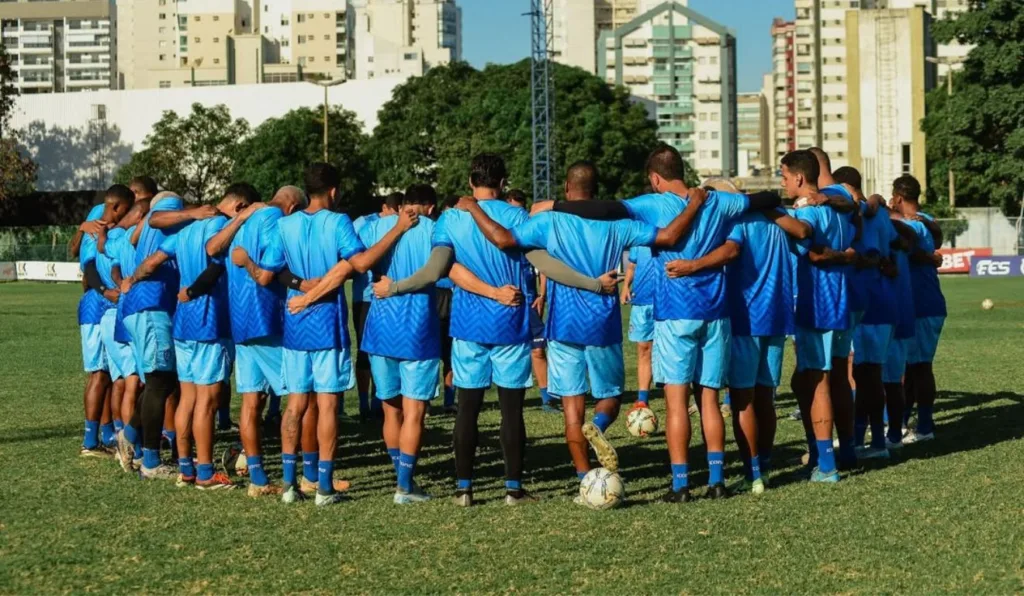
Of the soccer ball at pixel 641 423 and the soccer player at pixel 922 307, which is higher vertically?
the soccer player at pixel 922 307

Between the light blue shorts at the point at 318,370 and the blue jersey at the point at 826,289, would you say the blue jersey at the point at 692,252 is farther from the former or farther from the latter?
the light blue shorts at the point at 318,370

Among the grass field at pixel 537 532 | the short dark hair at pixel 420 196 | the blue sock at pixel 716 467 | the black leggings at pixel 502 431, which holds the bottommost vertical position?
the grass field at pixel 537 532

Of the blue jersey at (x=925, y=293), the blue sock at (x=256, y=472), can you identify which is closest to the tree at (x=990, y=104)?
the blue jersey at (x=925, y=293)

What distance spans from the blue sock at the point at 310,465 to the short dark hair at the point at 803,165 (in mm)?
3765

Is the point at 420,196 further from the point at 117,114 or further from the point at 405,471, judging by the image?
the point at 117,114

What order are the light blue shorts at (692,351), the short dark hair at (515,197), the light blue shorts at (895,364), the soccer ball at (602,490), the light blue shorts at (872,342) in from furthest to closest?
1. the short dark hair at (515,197)
2. the light blue shorts at (895,364)
3. the light blue shorts at (872,342)
4. the light blue shorts at (692,351)
5. the soccer ball at (602,490)

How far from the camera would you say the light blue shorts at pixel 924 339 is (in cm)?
1277

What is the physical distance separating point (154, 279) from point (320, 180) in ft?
6.24

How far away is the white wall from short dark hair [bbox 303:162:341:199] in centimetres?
10134

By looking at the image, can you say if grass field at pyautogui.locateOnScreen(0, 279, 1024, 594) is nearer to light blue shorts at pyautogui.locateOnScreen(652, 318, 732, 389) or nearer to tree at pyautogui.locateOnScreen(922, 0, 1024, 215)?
light blue shorts at pyautogui.locateOnScreen(652, 318, 732, 389)

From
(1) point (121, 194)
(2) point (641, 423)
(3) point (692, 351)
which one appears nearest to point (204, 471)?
(1) point (121, 194)

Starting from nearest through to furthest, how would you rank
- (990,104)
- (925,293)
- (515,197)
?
1. (925,293)
2. (515,197)
3. (990,104)

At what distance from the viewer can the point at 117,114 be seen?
112562mm

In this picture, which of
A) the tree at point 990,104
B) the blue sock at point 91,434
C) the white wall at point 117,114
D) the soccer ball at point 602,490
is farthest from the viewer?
the white wall at point 117,114
